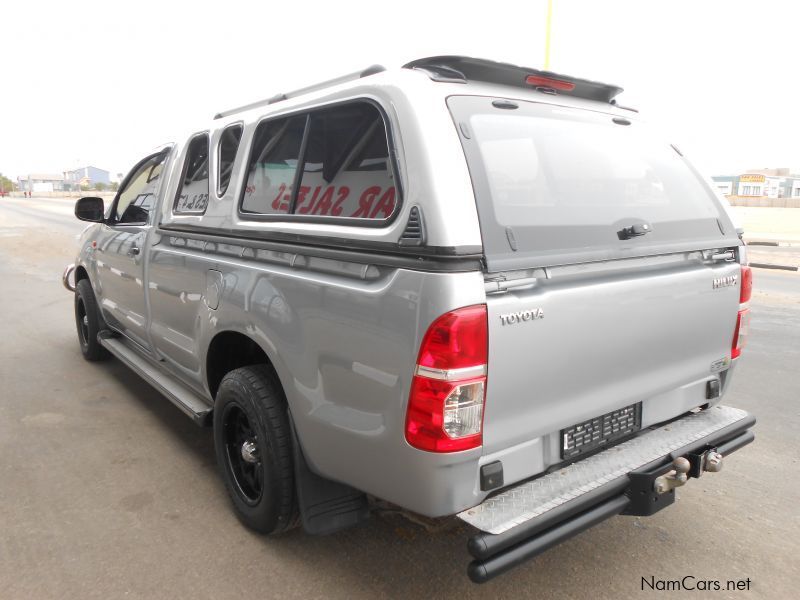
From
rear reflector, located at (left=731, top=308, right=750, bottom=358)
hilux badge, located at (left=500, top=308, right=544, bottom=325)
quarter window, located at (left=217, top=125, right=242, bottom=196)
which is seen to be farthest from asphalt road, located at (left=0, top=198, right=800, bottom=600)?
quarter window, located at (left=217, top=125, right=242, bottom=196)

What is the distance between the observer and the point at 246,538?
9.80 ft

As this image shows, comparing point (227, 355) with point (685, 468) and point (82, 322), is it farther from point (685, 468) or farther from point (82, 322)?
point (82, 322)

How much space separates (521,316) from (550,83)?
1.21 m

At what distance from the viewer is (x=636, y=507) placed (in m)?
2.39

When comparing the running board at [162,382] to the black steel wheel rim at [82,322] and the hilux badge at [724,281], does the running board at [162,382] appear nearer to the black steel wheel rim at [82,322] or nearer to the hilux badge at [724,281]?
the black steel wheel rim at [82,322]

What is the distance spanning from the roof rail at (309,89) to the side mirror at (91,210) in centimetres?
192

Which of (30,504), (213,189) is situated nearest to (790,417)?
(213,189)

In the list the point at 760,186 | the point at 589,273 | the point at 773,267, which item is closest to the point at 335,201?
the point at 589,273

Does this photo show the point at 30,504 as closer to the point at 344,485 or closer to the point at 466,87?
the point at 344,485

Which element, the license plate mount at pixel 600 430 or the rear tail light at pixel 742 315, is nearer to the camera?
the license plate mount at pixel 600 430

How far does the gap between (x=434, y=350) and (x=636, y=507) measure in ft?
3.64

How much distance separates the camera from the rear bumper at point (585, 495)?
2047mm

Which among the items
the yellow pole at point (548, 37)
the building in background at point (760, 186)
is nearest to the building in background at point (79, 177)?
the building in background at point (760, 186)

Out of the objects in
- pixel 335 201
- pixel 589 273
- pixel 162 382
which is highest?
pixel 335 201
